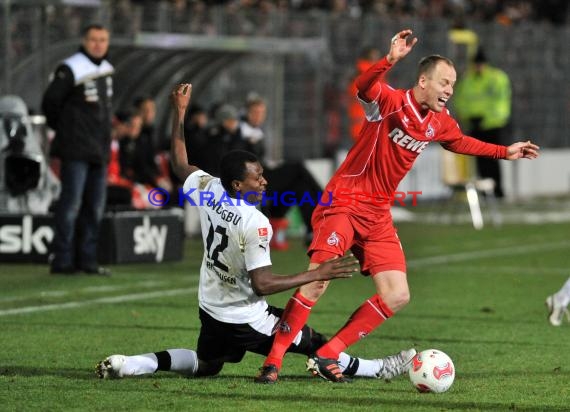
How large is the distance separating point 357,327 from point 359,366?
22 centimetres

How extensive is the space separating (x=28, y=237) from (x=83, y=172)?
1.32 metres

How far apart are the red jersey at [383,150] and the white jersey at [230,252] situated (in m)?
0.81

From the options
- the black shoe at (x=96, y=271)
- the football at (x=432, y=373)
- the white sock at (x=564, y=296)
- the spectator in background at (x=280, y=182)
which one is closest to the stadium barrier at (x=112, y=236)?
the black shoe at (x=96, y=271)

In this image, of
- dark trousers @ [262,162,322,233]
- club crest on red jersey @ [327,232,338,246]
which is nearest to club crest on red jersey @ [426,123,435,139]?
club crest on red jersey @ [327,232,338,246]

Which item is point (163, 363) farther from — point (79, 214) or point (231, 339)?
point (79, 214)

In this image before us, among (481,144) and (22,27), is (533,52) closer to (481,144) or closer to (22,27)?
(22,27)

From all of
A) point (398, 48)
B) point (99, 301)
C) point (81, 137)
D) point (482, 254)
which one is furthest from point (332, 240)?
point (482, 254)

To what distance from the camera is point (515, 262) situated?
15.7 metres

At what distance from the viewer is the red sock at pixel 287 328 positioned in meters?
7.93

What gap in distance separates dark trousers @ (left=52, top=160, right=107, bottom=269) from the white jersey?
5.40 metres

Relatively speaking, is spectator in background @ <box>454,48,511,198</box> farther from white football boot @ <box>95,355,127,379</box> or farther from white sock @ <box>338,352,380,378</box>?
white football boot @ <box>95,355,127,379</box>

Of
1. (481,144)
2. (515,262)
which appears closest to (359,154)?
(481,144)

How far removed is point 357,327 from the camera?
8125mm

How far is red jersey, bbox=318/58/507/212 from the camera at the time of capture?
329 inches
